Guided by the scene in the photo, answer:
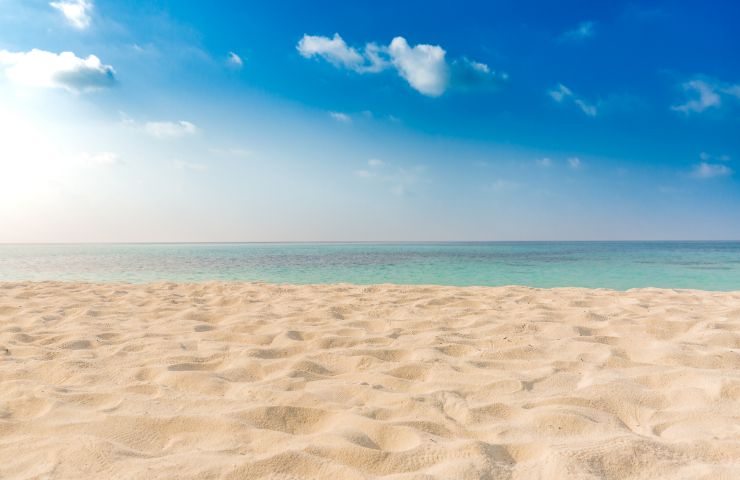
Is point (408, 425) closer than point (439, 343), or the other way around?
point (408, 425)

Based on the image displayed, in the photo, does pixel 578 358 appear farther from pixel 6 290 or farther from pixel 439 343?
pixel 6 290

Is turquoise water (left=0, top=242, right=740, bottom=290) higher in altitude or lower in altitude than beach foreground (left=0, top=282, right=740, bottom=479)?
lower

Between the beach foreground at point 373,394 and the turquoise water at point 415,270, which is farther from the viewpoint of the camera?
the turquoise water at point 415,270

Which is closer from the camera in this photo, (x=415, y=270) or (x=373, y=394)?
(x=373, y=394)

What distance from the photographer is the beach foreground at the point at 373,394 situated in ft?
6.07

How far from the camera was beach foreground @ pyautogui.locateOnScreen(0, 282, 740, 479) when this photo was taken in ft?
6.07

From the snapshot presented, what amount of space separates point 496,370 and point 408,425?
1.14m

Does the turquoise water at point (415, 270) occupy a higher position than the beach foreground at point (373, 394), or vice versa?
Answer: the beach foreground at point (373, 394)

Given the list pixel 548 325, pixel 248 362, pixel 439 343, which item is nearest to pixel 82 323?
pixel 248 362

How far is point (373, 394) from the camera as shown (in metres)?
2.64

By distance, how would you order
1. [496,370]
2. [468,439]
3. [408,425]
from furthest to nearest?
[496,370] < [408,425] < [468,439]

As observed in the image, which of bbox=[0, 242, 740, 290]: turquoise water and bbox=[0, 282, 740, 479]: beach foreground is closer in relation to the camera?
bbox=[0, 282, 740, 479]: beach foreground

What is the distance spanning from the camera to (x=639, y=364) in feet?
10.5

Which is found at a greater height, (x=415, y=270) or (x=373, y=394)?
(x=373, y=394)
